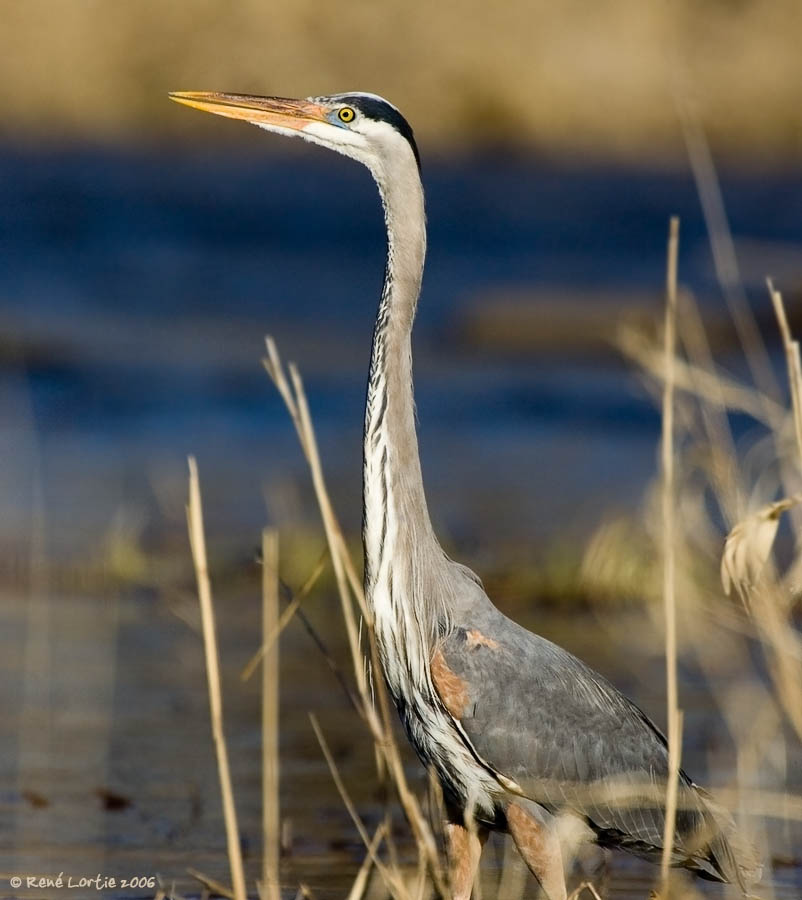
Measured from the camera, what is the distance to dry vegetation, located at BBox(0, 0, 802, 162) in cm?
3012

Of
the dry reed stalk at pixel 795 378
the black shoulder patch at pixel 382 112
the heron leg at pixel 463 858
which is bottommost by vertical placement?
the heron leg at pixel 463 858

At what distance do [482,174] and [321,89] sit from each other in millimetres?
3139

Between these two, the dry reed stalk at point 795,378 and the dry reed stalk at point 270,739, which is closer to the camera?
the dry reed stalk at point 270,739

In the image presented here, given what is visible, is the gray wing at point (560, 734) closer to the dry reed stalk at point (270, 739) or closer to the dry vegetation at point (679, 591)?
the dry vegetation at point (679, 591)

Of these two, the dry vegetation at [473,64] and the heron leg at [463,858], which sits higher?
the dry vegetation at [473,64]

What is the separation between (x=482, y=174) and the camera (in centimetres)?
2912

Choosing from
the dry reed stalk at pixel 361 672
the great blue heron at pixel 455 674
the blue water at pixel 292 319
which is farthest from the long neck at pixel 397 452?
the blue water at pixel 292 319

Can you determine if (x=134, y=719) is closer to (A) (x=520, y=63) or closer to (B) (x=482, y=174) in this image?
(B) (x=482, y=174)

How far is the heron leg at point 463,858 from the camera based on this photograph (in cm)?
480

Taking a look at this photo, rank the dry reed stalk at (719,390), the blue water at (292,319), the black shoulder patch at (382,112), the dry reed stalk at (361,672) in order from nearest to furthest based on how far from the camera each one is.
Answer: the dry reed stalk at (361,672) < the dry reed stalk at (719,390) < the black shoulder patch at (382,112) < the blue water at (292,319)

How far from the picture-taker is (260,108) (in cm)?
511

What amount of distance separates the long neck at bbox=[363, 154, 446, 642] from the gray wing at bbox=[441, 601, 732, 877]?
171 millimetres

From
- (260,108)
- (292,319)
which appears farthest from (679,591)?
(292,319)

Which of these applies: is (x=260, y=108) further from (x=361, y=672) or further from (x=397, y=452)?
(x=361, y=672)
